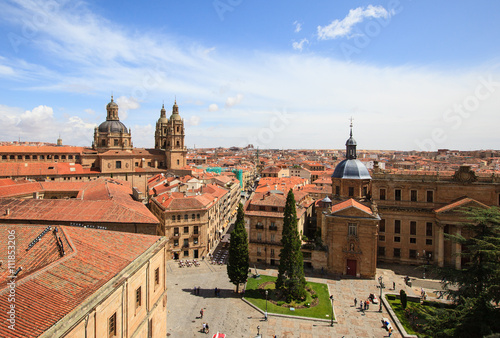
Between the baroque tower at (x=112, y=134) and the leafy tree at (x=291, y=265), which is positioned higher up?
the baroque tower at (x=112, y=134)

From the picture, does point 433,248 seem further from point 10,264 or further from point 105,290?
point 10,264

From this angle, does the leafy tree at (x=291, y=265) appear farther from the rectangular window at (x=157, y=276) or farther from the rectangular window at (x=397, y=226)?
the rectangular window at (x=397, y=226)

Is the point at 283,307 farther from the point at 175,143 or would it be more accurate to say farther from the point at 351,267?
the point at 175,143

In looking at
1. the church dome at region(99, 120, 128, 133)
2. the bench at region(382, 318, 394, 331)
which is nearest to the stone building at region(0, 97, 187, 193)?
the church dome at region(99, 120, 128, 133)

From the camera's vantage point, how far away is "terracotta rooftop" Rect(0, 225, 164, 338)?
37.4 feet

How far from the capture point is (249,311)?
31.4m

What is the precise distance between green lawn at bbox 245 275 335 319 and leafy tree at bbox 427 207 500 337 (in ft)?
41.1

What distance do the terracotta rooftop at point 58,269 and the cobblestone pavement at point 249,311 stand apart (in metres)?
12.5

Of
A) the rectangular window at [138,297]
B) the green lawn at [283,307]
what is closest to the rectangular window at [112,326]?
the rectangular window at [138,297]

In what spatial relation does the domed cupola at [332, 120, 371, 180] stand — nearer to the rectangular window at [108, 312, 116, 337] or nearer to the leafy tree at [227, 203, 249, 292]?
the leafy tree at [227, 203, 249, 292]

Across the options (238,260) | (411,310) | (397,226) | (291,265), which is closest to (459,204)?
(397,226)

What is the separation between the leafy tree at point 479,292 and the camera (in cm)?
1814

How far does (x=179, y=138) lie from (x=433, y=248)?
6276 centimetres

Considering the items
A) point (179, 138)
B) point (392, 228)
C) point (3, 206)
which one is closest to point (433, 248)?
point (392, 228)
